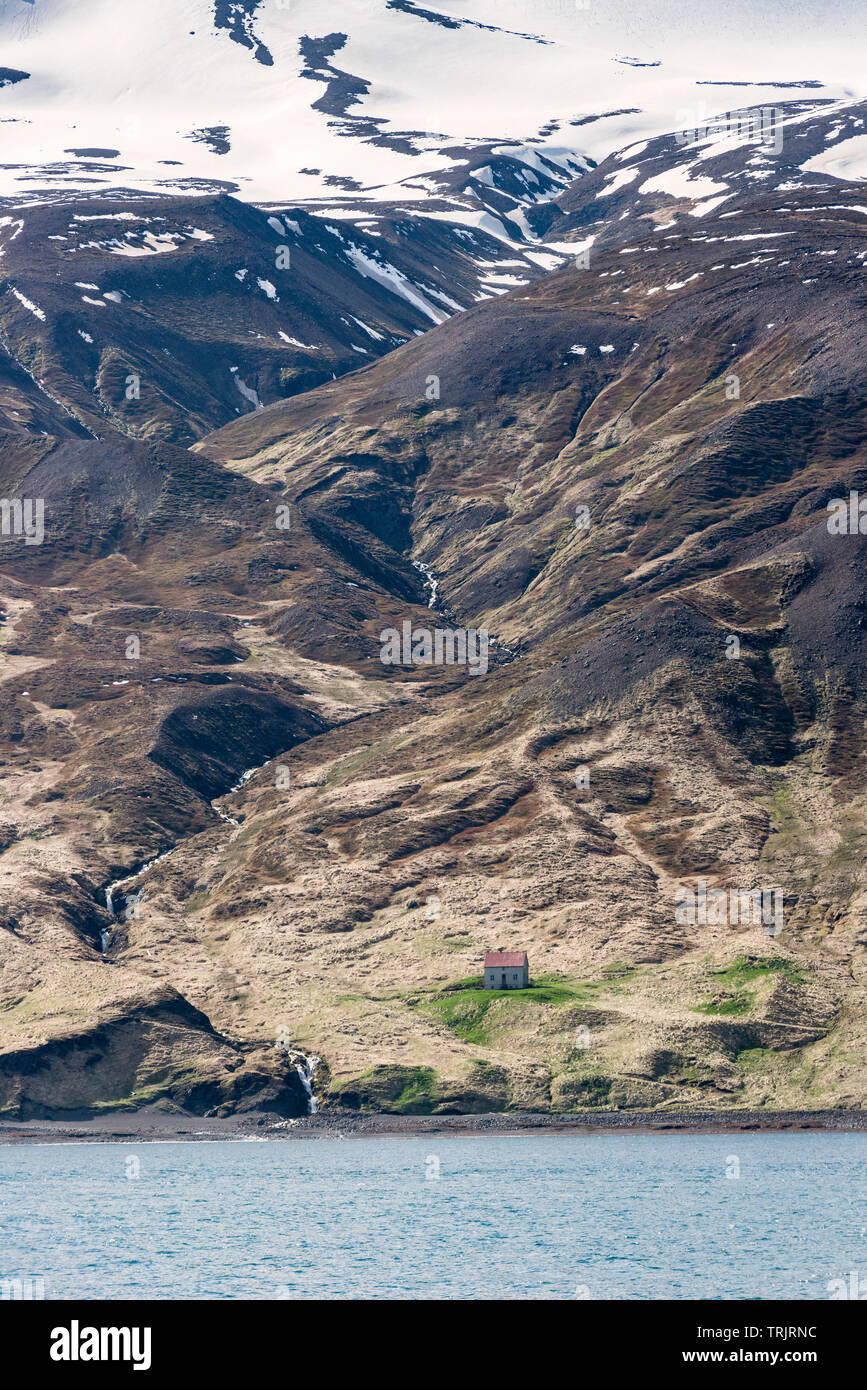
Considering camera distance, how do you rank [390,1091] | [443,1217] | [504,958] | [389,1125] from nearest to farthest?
[443,1217]
[389,1125]
[390,1091]
[504,958]

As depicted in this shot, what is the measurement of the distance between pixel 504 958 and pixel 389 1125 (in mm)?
25468

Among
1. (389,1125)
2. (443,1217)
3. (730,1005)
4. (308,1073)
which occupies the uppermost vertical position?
(443,1217)

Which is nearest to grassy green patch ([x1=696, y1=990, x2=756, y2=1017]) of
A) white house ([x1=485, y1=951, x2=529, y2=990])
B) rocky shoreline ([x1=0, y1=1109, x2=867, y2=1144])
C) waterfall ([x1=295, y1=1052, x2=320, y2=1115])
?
rocky shoreline ([x1=0, y1=1109, x2=867, y2=1144])

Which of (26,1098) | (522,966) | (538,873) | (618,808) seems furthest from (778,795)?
(26,1098)

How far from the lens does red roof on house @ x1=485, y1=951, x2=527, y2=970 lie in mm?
163113

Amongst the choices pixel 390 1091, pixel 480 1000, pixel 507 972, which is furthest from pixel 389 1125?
pixel 507 972

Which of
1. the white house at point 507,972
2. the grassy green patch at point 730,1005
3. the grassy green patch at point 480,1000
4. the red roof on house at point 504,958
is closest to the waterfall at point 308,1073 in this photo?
the grassy green patch at point 480,1000

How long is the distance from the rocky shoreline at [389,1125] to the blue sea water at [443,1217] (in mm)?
1209

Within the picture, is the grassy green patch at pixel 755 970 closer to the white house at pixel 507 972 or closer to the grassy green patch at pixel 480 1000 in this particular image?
the grassy green patch at pixel 480 1000

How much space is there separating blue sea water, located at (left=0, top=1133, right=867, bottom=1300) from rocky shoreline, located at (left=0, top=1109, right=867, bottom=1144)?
1209 mm

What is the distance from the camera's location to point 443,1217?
103750mm

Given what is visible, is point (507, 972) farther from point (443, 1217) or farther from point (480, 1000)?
point (443, 1217)

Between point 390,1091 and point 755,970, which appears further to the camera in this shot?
point 755,970
